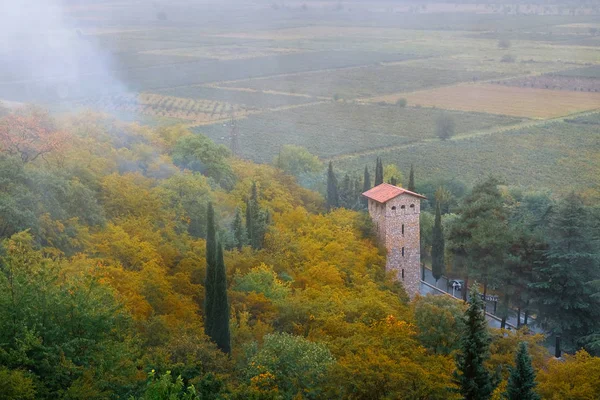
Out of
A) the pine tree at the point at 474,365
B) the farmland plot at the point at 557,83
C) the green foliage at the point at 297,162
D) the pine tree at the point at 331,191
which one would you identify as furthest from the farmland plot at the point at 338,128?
the pine tree at the point at 474,365

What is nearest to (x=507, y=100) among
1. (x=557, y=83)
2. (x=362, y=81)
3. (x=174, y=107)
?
(x=557, y=83)

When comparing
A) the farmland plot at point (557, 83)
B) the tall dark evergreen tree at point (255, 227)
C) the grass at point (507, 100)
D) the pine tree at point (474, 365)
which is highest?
the pine tree at point (474, 365)

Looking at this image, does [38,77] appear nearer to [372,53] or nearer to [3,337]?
[3,337]

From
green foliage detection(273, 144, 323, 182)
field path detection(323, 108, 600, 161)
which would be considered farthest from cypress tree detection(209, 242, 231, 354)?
field path detection(323, 108, 600, 161)

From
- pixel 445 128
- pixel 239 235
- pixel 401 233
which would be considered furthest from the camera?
pixel 445 128

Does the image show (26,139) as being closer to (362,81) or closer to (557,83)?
(362,81)

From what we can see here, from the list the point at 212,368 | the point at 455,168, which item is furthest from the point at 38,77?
the point at 212,368

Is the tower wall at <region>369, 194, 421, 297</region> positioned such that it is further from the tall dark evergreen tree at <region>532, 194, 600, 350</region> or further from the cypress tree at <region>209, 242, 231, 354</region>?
the cypress tree at <region>209, 242, 231, 354</region>

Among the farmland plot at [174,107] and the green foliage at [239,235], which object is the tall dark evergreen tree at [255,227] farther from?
the farmland plot at [174,107]
